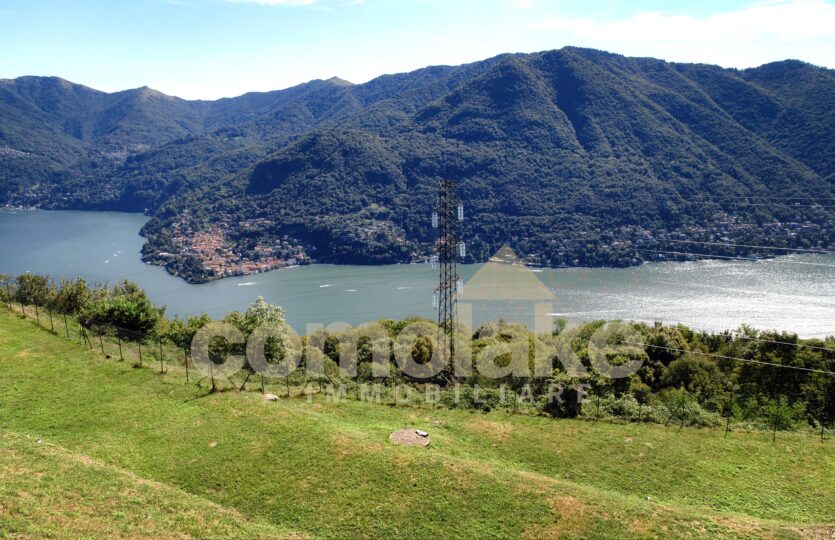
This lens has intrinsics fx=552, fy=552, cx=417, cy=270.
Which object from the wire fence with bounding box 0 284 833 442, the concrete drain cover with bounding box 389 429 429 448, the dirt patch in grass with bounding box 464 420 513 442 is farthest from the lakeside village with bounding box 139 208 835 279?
the concrete drain cover with bounding box 389 429 429 448

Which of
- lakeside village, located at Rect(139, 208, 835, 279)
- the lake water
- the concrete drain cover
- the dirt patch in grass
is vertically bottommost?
the lake water

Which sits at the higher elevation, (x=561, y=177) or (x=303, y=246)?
(x=561, y=177)

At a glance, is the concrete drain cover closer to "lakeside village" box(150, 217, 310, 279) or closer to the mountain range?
the mountain range

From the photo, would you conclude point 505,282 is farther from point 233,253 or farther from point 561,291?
point 233,253

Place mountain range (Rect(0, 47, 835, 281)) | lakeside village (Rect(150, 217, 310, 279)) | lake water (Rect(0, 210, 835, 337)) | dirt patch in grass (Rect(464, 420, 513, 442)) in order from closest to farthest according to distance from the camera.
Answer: dirt patch in grass (Rect(464, 420, 513, 442)) → lake water (Rect(0, 210, 835, 337)) → mountain range (Rect(0, 47, 835, 281)) → lakeside village (Rect(150, 217, 310, 279))

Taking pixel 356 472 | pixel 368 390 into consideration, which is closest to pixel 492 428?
pixel 356 472

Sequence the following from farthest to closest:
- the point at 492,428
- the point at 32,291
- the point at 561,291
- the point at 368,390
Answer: the point at 561,291
the point at 32,291
the point at 368,390
the point at 492,428

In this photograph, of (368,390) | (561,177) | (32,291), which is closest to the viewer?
(368,390)

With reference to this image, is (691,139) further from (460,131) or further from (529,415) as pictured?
(529,415)
